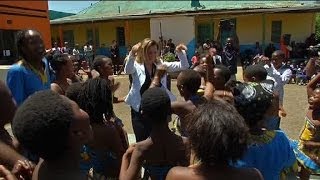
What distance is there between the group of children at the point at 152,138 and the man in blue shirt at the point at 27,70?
0.31 meters

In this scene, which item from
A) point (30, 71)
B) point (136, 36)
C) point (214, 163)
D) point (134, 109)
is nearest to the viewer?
point (214, 163)

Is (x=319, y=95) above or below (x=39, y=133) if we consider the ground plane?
below

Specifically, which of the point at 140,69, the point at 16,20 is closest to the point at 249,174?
the point at 140,69

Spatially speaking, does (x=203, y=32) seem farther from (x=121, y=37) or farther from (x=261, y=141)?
(x=261, y=141)

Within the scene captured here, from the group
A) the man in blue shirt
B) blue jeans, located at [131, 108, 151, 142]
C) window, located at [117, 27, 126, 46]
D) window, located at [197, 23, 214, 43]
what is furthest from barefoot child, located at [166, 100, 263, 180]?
window, located at [117, 27, 126, 46]

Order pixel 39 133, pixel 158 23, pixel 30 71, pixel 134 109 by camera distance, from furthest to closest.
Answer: pixel 158 23, pixel 134 109, pixel 30 71, pixel 39 133

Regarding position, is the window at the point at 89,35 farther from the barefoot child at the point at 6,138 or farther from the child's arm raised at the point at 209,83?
the barefoot child at the point at 6,138

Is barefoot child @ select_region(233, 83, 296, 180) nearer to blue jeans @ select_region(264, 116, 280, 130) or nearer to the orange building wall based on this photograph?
blue jeans @ select_region(264, 116, 280, 130)

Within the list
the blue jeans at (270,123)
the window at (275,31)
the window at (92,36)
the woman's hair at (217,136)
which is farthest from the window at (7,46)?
the woman's hair at (217,136)

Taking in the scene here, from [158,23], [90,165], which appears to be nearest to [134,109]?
[90,165]

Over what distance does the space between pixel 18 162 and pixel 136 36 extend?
75.2 ft

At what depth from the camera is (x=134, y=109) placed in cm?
442

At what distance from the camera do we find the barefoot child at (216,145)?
180 cm

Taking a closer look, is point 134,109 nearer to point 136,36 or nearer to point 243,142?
point 243,142
